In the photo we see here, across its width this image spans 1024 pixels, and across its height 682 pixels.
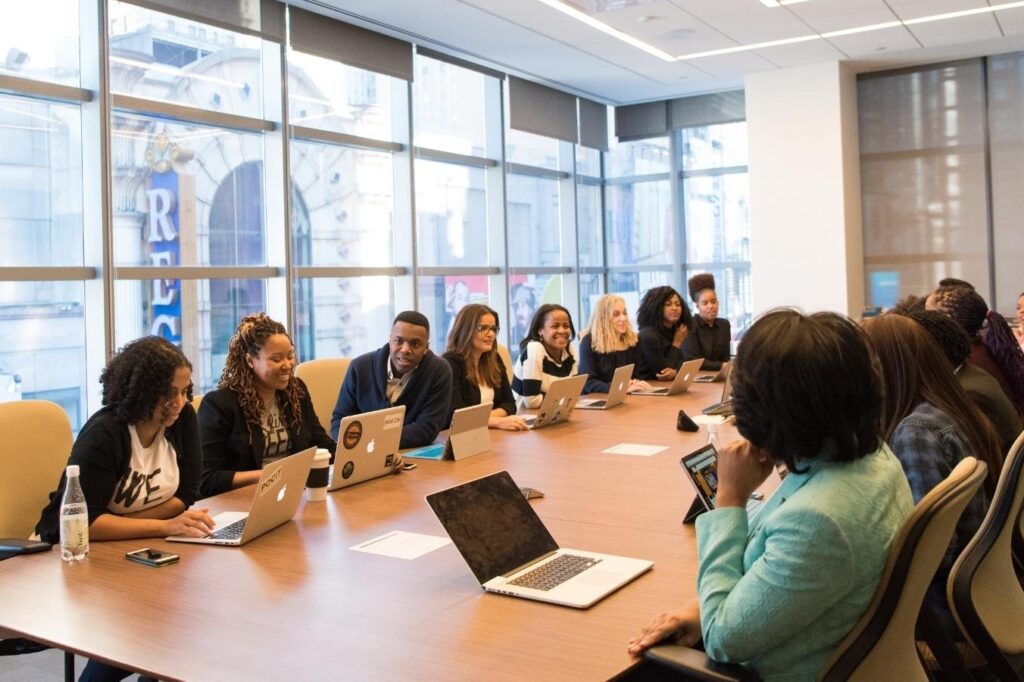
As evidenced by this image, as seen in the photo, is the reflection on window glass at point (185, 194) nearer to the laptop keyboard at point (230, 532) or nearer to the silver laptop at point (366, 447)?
the silver laptop at point (366, 447)

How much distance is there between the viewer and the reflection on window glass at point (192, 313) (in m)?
5.69

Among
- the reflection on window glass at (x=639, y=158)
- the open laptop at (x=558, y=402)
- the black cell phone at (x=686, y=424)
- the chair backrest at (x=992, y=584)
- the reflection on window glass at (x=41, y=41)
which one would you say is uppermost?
the reflection on window glass at (x=639, y=158)

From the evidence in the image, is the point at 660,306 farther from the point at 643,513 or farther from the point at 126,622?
the point at 126,622

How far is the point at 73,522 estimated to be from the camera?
2377mm

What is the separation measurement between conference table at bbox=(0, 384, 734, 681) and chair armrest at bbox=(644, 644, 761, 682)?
0.20 ft

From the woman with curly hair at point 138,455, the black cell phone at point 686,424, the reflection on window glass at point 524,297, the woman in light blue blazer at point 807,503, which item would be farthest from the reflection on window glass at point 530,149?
the woman in light blue blazer at point 807,503

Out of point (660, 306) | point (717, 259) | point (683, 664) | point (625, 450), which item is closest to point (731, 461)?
point (683, 664)

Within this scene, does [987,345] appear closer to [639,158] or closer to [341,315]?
[341,315]

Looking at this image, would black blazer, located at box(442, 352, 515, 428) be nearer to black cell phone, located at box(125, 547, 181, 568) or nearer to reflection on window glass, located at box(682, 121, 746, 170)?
black cell phone, located at box(125, 547, 181, 568)

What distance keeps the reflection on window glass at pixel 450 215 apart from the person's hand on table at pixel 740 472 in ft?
20.6

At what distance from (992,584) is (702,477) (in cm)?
71

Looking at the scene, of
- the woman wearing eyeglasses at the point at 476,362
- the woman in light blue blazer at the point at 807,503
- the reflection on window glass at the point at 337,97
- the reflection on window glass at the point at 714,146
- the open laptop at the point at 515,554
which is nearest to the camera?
the woman in light blue blazer at the point at 807,503

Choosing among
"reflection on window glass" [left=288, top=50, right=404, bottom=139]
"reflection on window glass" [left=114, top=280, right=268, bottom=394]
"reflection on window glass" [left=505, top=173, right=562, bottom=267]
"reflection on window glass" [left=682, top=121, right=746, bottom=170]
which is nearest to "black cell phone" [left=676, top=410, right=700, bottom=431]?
"reflection on window glass" [left=114, top=280, right=268, bottom=394]

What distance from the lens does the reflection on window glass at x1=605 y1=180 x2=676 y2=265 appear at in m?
10.4
